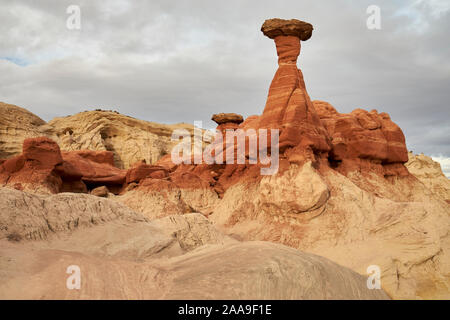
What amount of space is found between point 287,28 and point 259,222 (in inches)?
294

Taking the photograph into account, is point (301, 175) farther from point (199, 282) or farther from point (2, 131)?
point (2, 131)

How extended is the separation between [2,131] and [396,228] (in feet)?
97.9

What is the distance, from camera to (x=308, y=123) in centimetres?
1214

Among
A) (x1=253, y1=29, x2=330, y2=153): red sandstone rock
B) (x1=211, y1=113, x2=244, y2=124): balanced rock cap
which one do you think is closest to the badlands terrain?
(x1=253, y1=29, x2=330, y2=153): red sandstone rock

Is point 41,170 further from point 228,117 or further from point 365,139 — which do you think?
point 228,117

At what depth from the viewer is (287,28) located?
12.9m

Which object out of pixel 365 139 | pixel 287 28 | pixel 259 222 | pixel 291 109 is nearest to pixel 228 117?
pixel 365 139

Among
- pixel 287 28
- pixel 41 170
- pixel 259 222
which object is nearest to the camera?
pixel 259 222

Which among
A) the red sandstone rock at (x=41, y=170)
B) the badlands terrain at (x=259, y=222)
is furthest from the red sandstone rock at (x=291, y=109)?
the red sandstone rock at (x=41, y=170)

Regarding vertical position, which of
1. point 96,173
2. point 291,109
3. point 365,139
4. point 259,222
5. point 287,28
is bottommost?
point 259,222

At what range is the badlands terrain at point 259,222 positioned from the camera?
4.36 m

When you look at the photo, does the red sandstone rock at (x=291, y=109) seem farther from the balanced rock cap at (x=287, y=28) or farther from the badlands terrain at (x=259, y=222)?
the balanced rock cap at (x=287, y=28)

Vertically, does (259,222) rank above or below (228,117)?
below

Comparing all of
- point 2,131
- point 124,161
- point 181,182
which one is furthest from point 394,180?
point 2,131
